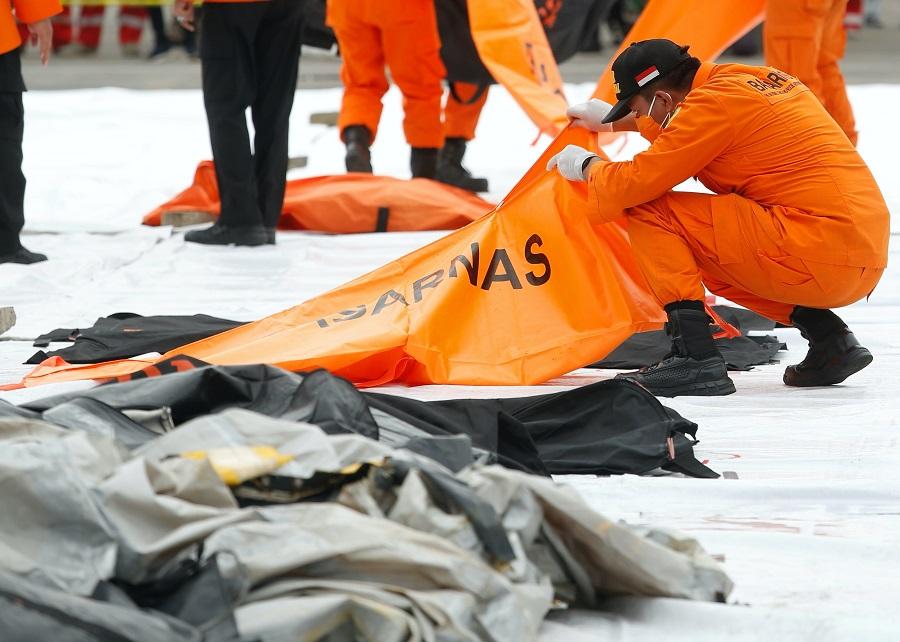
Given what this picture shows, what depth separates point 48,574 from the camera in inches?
62.7

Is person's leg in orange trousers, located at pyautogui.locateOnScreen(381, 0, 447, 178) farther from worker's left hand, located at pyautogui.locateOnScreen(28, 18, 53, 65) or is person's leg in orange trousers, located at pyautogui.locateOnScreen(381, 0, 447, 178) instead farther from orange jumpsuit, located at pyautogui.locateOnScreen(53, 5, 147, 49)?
orange jumpsuit, located at pyautogui.locateOnScreen(53, 5, 147, 49)

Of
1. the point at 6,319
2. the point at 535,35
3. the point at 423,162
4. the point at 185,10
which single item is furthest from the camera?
the point at 423,162

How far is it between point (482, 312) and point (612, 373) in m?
0.36

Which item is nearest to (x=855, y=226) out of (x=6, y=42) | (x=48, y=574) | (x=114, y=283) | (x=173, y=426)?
(x=173, y=426)

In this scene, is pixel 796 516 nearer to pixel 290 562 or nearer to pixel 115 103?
pixel 290 562

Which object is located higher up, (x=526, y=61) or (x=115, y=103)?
(x=526, y=61)

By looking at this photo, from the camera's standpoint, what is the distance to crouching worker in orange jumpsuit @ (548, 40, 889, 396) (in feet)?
9.65

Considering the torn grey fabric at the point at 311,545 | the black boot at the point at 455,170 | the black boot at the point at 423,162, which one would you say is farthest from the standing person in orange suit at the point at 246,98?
the torn grey fabric at the point at 311,545

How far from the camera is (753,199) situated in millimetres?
3033

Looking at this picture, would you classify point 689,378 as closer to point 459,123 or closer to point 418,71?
point 418,71

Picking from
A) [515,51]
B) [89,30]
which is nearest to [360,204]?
[515,51]

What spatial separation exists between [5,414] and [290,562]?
714mm

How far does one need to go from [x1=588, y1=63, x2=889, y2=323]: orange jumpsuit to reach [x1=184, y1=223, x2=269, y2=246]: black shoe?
6.96 feet

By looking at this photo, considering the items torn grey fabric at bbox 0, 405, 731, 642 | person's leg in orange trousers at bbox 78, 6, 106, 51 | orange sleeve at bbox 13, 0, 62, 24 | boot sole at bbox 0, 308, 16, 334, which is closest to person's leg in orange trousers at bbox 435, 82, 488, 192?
orange sleeve at bbox 13, 0, 62, 24
